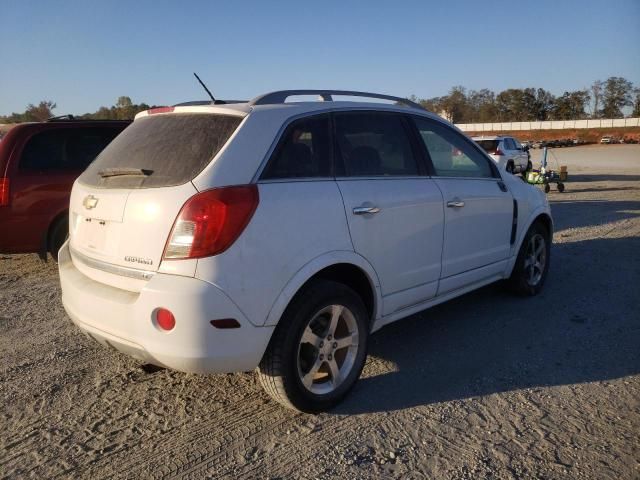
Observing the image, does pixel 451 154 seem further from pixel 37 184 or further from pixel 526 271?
pixel 37 184

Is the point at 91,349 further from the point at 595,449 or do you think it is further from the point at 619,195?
the point at 619,195

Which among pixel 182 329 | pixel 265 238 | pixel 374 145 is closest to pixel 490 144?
pixel 374 145

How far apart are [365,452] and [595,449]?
119 centimetres

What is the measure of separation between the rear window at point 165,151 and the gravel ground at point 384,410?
4.46 ft

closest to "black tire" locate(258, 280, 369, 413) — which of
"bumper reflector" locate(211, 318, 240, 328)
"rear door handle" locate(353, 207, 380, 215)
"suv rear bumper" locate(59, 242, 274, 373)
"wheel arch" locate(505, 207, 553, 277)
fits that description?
"suv rear bumper" locate(59, 242, 274, 373)

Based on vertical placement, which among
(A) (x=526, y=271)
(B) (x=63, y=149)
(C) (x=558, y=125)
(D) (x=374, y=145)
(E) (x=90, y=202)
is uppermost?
(C) (x=558, y=125)

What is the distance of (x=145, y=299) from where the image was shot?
2.66 m

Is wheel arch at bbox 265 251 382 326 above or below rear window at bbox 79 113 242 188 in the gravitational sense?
below

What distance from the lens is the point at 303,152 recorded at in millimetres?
3125

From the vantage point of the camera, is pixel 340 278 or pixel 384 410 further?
pixel 340 278

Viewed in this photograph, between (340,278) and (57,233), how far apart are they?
4183 millimetres

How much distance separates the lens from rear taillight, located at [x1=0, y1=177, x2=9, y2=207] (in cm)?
581

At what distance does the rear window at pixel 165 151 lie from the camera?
281 centimetres

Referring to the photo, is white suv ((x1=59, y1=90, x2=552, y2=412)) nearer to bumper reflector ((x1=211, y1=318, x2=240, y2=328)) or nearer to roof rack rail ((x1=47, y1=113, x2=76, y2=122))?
bumper reflector ((x1=211, y1=318, x2=240, y2=328))
